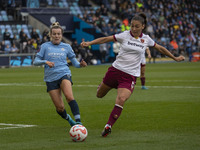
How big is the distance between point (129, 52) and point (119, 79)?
0.58 m

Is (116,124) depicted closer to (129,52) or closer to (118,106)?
(118,106)

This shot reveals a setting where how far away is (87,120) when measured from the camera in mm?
11867

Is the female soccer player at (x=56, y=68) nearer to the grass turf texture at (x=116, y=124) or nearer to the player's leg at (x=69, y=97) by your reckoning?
the player's leg at (x=69, y=97)

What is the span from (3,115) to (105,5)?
147ft

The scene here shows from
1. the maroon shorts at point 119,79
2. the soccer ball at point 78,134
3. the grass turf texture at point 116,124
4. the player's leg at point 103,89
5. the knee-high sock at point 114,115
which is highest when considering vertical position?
the maroon shorts at point 119,79

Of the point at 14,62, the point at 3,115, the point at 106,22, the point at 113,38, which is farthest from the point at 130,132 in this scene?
the point at 106,22

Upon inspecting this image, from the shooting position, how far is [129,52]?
10289 mm

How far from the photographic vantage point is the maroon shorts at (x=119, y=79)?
33.0 ft

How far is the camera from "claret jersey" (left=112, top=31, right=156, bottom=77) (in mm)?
10219

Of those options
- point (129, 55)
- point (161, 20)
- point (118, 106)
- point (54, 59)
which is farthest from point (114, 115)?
point (161, 20)

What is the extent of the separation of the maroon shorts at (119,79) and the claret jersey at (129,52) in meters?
0.08

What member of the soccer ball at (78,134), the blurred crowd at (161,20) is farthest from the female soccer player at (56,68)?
the blurred crowd at (161,20)

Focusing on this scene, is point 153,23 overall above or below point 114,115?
below

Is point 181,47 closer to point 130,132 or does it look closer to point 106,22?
point 106,22
